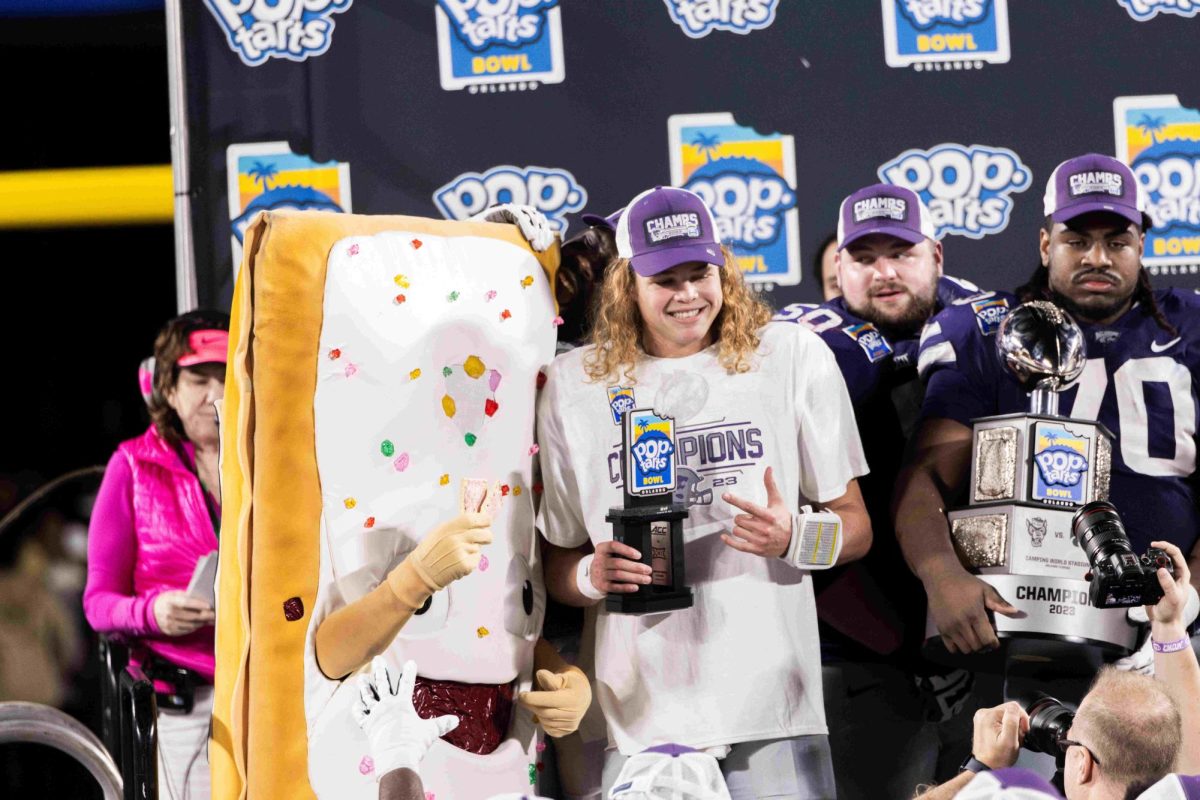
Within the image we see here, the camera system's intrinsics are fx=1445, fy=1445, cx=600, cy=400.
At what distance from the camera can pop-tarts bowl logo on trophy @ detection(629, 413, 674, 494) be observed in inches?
114

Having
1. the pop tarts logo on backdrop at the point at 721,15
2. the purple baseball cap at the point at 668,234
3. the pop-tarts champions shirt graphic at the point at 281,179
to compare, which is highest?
the pop tarts logo on backdrop at the point at 721,15

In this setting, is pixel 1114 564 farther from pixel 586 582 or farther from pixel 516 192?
pixel 516 192

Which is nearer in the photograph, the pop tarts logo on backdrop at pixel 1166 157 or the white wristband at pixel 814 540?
the white wristband at pixel 814 540

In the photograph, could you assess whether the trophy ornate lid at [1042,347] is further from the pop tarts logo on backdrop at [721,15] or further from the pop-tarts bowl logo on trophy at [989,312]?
the pop tarts logo on backdrop at [721,15]

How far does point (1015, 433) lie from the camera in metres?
3.06

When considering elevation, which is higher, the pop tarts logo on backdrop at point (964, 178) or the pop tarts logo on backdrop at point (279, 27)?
the pop tarts logo on backdrop at point (279, 27)

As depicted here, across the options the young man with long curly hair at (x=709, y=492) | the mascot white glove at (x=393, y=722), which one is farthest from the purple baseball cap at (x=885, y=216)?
the mascot white glove at (x=393, y=722)

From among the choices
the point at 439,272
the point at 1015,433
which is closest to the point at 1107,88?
the point at 1015,433

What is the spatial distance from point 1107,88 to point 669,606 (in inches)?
100

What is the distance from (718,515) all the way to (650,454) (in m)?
0.25

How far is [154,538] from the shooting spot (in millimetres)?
3688

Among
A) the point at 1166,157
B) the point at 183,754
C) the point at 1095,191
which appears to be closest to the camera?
the point at 1095,191

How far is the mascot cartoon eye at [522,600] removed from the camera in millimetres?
3133

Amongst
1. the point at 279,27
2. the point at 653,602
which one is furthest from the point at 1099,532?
the point at 279,27
